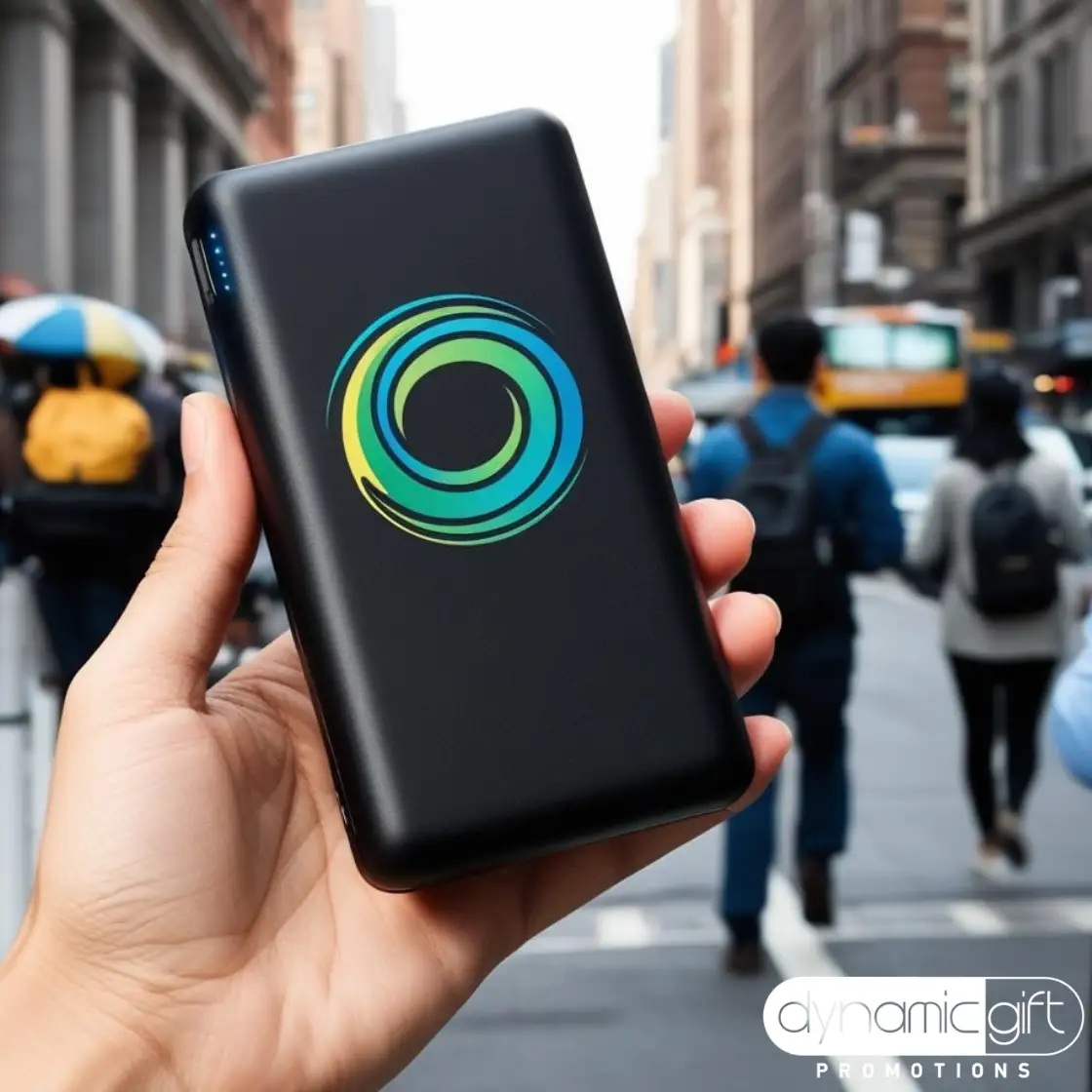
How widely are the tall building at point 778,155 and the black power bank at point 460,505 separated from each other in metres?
91.7

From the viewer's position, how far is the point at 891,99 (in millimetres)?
75438

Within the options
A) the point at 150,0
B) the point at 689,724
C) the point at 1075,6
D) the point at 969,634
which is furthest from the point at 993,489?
the point at 1075,6

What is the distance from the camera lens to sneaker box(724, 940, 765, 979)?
5.84 m

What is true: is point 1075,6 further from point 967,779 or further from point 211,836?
point 211,836

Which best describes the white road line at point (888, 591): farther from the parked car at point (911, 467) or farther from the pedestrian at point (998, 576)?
→ the pedestrian at point (998, 576)

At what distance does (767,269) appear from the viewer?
112875 mm

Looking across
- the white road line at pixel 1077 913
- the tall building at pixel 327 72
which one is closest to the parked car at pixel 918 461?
the white road line at pixel 1077 913

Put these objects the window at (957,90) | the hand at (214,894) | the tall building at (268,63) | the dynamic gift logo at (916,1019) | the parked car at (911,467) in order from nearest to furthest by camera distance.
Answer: the hand at (214,894)
the dynamic gift logo at (916,1019)
the parked car at (911,467)
the tall building at (268,63)
the window at (957,90)

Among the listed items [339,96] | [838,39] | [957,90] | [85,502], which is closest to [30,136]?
[85,502]

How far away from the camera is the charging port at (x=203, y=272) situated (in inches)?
82.6

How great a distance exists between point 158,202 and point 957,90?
42.4m

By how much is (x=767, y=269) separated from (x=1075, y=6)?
65.4 metres

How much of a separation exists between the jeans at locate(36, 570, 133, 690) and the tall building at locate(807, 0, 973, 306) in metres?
55.3

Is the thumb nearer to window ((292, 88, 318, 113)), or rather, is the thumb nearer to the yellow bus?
the yellow bus
